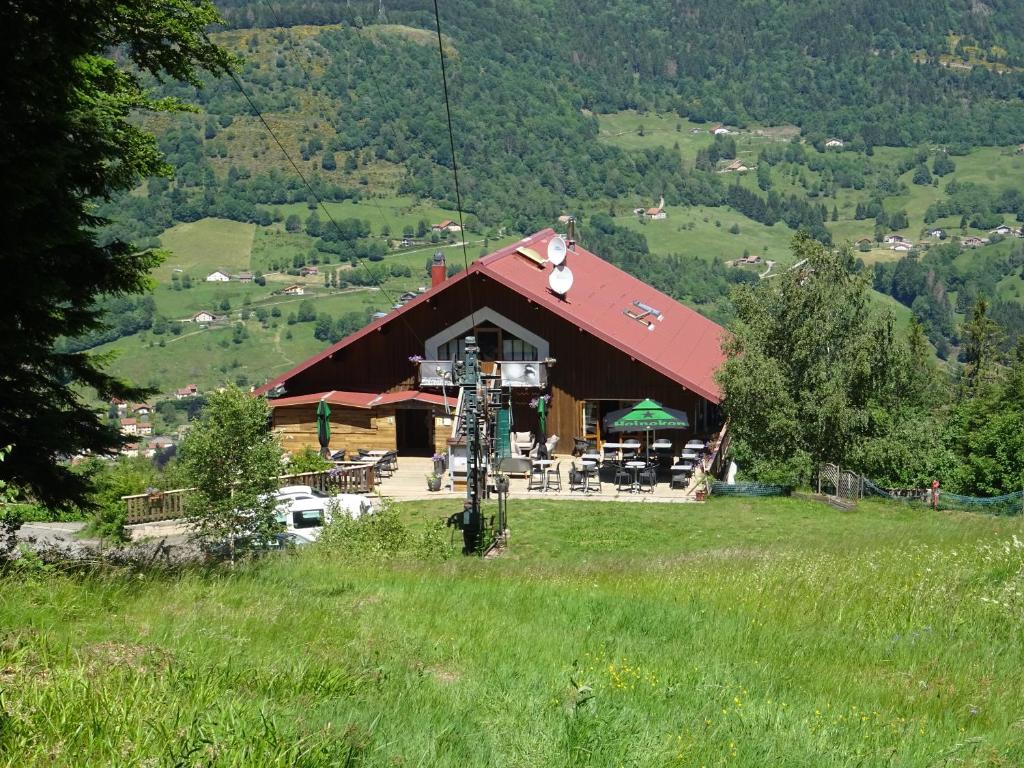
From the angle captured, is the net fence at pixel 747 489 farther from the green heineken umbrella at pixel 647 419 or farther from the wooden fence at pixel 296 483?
the wooden fence at pixel 296 483

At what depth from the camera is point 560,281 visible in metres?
35.1

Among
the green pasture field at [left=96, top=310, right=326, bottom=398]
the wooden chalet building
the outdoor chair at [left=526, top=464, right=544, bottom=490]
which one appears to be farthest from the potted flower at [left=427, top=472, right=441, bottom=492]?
the green pasture field at [left=96, top=310, right=326, bottom=398]

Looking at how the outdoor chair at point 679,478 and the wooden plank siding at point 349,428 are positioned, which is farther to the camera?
the wooden plank siding at point 349,428

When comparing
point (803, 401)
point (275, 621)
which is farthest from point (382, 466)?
point (275, 621)

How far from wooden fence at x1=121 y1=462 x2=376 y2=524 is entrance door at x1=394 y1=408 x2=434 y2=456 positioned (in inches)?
167

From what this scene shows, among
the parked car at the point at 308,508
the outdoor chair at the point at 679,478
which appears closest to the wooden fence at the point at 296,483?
the parked car at the point at 308,508

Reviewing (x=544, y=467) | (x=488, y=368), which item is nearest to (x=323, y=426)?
(x=488, y=368)

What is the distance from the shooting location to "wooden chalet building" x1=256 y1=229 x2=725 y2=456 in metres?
33.4

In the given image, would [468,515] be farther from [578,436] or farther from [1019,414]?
[1019,414]

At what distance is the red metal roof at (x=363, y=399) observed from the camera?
3338 cm

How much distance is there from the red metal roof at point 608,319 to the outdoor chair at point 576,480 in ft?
17.7

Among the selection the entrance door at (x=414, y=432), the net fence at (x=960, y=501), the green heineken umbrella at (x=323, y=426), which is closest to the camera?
the net fence at (x=960, y=501)

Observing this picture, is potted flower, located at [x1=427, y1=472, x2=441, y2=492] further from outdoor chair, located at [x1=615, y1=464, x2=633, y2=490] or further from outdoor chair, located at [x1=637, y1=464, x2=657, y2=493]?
outdoor chair, located at [x1=637, y1=464, x2=657, y2=493]

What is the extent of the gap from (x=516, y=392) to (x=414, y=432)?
342cm
